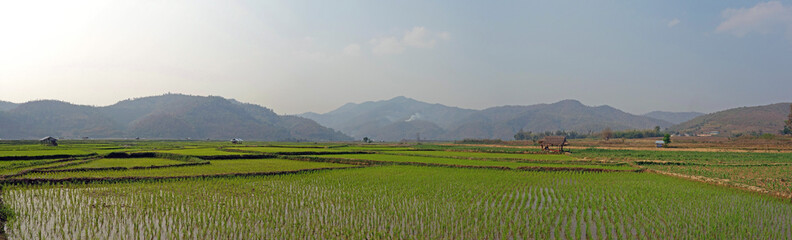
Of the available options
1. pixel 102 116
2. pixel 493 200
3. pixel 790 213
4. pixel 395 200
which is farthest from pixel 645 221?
pixel 102 116

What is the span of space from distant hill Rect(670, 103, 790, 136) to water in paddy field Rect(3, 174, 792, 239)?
5585 inches

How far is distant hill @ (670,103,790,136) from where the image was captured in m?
125

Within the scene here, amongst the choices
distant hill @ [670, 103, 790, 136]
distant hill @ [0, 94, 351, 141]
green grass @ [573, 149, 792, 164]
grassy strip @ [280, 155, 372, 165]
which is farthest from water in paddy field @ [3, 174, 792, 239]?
distant hill @ [0, 94, 351, 141]

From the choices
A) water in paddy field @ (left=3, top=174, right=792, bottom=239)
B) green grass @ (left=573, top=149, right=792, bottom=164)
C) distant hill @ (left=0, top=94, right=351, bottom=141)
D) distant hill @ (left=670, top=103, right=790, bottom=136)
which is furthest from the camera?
Result: distant hill @ (left=0, top=94, right=351, bottom=141)

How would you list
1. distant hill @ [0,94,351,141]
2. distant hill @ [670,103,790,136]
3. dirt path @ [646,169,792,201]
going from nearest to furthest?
1. dirt path @ [646,169,792,201]
2. distant hill @ [670,103,790,136]
3. distant hill @ [0,94,351,141]

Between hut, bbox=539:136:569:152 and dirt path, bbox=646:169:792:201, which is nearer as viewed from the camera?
dirt path, bbox=646:169:792:201

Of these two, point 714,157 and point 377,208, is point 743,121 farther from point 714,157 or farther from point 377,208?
point 377,208

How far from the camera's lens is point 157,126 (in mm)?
155000

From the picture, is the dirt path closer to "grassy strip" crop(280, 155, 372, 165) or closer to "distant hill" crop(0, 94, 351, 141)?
"grassy strip" crop(280, 155, 372, 165)

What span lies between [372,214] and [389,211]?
54 cm

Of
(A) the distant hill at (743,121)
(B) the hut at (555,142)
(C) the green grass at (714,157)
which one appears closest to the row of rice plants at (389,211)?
(C) the green grass at (714,157)

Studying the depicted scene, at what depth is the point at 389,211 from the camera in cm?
1051

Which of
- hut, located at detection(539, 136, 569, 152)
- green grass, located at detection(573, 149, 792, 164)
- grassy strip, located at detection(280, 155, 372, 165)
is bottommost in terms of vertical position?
green grass, located at detection(573, 149, 792, 164)

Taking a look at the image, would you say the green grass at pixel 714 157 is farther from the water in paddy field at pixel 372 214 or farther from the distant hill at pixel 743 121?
the distant hill at pixel 743 121
